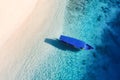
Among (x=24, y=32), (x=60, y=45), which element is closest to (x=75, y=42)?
(x=60, y=45)

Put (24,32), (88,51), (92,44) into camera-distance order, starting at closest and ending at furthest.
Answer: (88,51) < (24,32) < (92,44)

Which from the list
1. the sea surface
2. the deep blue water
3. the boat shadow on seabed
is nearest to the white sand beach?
the boat shadow on seabed

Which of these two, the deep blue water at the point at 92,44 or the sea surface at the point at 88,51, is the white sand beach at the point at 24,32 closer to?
the sea surface at the point at 88,51

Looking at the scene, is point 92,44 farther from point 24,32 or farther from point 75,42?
point 24,32

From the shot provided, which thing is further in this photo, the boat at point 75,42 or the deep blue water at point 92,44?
the boat at point 75,42

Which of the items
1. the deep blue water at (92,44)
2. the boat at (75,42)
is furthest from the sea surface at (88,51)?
the boat at (75,42)

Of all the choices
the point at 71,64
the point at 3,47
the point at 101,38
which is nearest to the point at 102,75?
the point at 71,64

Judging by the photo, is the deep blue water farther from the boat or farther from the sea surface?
the boat
